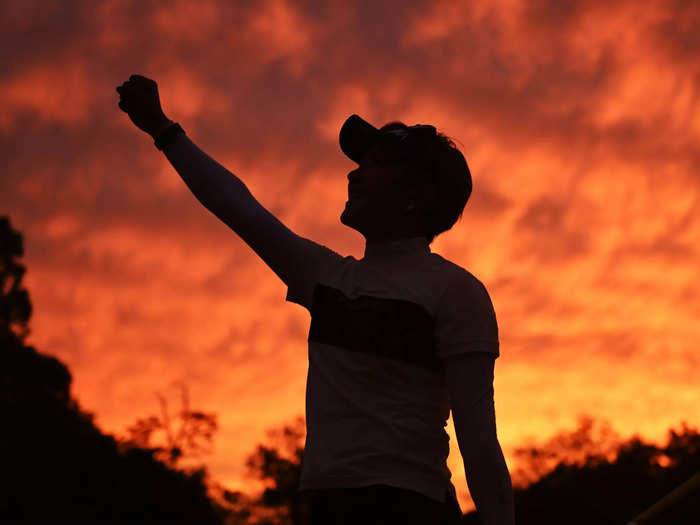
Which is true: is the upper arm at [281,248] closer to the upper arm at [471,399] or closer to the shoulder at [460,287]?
the shoulder at [460,287]

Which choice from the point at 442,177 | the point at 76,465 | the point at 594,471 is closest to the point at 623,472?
the point at 594,471

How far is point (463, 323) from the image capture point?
10.1 feet

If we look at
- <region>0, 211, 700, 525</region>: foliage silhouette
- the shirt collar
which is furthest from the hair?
<region>0, 211, 700, 525</region>: foliage silhouette

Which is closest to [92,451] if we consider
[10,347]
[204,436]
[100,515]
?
[100,515]

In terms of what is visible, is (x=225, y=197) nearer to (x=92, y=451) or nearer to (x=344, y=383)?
(x=344, y=383)

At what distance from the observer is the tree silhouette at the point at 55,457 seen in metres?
40.5

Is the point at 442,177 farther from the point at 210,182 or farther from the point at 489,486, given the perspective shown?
the point at 489,486

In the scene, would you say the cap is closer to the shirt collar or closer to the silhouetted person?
the silhouetted person

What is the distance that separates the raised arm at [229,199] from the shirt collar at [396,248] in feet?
0.53

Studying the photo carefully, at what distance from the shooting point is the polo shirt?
2.99 metres

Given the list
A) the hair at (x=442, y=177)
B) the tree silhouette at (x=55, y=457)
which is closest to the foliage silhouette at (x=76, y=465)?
the tree silhouette at (x=55, y=457)

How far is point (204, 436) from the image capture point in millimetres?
53594

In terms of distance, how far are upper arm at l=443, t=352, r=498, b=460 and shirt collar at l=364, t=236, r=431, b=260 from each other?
51 cm

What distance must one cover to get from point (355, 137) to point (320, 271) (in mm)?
594
